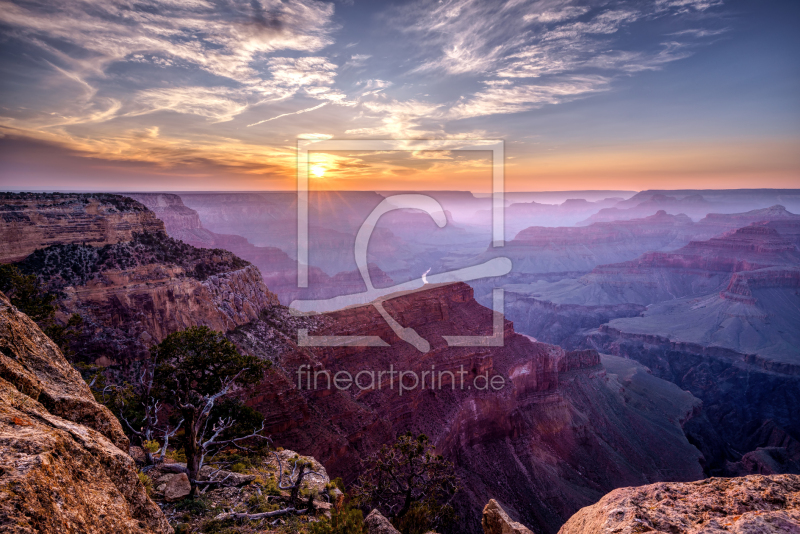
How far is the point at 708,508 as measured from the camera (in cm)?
535

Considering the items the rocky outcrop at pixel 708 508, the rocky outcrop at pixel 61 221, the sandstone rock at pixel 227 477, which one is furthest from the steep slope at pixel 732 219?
the rocky outcrop at pixel 61 221

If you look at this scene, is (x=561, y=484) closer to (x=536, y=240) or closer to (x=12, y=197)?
(x=12, y=197)

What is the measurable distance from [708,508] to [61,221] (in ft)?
121

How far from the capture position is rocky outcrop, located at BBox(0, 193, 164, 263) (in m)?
25.3

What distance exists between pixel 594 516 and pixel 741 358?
99894 millimetres

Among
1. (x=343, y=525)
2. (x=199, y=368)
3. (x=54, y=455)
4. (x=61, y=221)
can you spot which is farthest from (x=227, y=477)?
(x=61, y=221)

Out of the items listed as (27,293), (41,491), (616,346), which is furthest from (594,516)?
(616,346)

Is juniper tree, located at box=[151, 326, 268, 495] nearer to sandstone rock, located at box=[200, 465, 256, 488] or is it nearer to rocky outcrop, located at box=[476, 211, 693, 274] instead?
sandstone rock, located at box=[200, 465, 256, 488]

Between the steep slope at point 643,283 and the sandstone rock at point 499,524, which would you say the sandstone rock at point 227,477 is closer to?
the sandstone rock at point 499,524

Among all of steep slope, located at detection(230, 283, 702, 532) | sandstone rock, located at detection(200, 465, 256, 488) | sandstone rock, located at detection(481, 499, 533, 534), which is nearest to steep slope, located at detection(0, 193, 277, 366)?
steep slope, located at detection(230, 283, 702, 532)

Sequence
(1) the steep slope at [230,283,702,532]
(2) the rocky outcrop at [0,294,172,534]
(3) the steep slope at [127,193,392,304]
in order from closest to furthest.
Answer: (2) the rocky outcrop at [0,294,172,534], (1) the steep slope at [230,283,702,532], (3) the steep slope at [127,193,392,304]

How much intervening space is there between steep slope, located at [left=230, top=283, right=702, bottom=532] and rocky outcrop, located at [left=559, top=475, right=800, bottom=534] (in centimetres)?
2202

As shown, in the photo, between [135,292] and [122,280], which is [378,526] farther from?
[122,280]

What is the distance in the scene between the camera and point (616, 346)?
8906 cm
